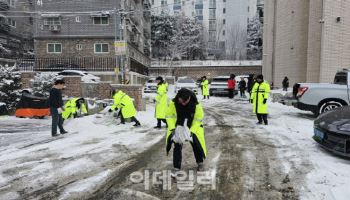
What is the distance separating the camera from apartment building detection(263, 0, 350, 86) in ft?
62.2

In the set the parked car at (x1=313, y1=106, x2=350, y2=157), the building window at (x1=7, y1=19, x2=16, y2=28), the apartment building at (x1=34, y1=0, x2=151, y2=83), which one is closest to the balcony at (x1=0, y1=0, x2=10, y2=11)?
the building window at (x1=7, y1=19, x2=16, y2=28)

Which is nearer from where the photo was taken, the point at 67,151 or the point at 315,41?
the point at 67,151

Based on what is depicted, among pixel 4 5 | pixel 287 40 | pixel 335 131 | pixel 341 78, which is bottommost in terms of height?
pixel 335 131

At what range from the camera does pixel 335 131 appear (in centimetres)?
661

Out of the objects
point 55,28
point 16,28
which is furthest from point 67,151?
point 16,28

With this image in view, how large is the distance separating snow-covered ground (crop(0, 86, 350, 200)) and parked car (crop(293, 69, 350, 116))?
2.43ft

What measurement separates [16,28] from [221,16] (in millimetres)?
42880

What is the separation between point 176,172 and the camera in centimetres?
580

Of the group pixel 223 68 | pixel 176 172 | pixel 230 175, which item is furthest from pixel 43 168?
pixel 223 68

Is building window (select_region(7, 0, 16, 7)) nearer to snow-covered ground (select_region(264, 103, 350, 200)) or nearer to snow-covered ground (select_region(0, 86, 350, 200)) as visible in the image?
snow-covered ground (select_region(0, 86, 350, 200))

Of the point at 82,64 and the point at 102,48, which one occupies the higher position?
the point at 102,48

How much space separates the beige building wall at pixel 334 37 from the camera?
18875 millimetres

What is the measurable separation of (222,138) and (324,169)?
11.0ft

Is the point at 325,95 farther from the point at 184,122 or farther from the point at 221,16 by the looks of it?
the point at 221,16
